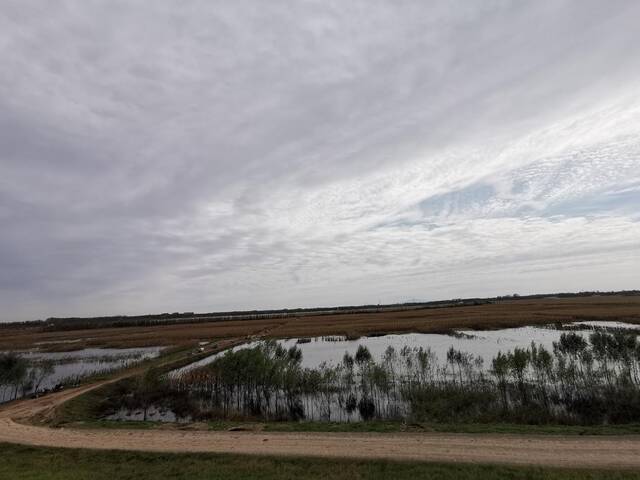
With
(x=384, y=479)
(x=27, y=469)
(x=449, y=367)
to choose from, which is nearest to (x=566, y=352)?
(x=449, y=367)

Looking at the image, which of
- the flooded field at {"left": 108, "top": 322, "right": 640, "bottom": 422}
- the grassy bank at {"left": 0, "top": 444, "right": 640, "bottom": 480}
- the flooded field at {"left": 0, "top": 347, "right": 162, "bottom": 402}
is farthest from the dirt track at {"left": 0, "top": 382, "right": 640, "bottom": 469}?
the flooded field at {"left": 0, "top": 347, "right": 162, "bottom": 402}

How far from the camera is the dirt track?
15352 millimetres

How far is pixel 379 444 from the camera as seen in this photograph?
17.9 meters

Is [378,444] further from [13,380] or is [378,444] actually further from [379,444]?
[13,380]

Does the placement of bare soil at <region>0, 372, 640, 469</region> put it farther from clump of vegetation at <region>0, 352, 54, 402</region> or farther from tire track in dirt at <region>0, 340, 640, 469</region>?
clump of vegetation at <region>0, 352, 54, 402</region>

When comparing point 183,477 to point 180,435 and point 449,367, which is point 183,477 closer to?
point 180,435

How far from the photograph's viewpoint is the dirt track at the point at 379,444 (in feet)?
50.4

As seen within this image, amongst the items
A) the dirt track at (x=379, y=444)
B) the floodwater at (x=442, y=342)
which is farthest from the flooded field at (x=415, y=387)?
the dirt track at (x=379, y=444)

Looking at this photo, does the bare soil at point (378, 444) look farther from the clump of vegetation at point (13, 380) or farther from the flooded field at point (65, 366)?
the flooded field at point (65, 366)

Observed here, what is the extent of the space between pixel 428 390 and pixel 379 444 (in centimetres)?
1268

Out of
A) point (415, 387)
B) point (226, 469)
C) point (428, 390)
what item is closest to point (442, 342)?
point (415, 387)

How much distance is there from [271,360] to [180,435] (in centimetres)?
1428

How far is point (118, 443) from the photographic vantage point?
20094mm

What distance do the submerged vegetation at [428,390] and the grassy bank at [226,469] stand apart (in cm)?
951
